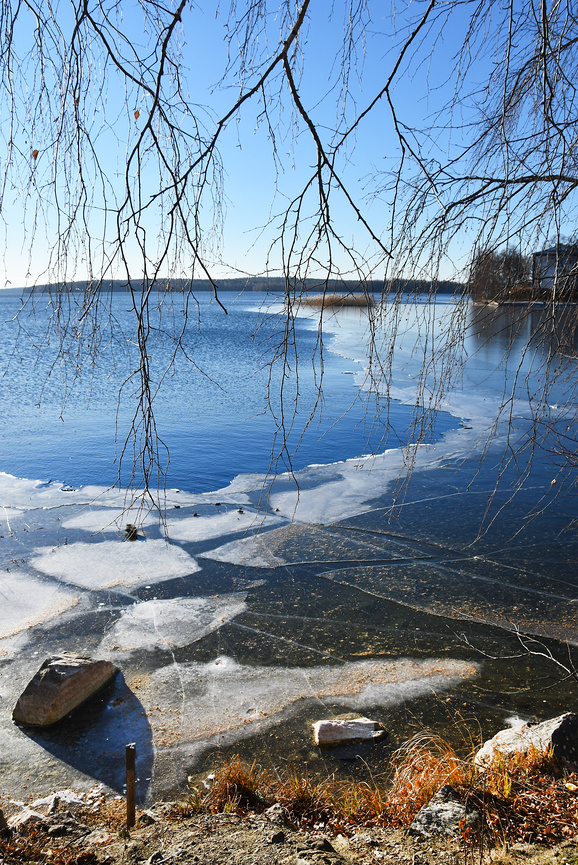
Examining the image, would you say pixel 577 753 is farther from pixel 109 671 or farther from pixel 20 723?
pixel 20 723

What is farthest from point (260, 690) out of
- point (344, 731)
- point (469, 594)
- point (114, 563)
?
point (114, 563)

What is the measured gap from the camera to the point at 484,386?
1789 cm

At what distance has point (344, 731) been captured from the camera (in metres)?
4.00

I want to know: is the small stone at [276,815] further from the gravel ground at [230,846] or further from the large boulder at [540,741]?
the large boulder at [540,741]

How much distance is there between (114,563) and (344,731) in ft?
12.2

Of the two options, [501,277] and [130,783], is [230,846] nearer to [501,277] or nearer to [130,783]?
[130,783]

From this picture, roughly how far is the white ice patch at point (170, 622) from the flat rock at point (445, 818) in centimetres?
278

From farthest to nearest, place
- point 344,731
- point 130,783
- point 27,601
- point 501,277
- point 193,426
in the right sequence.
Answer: point 193,426 < point 27,601 < point 344,731 < point 501,277 < point 130,783

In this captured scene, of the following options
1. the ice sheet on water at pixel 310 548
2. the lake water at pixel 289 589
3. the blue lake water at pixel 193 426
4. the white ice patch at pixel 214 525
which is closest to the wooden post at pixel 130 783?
the lake water at pixel 289 589

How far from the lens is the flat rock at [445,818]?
9.05 ft

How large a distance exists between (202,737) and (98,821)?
3.06ft

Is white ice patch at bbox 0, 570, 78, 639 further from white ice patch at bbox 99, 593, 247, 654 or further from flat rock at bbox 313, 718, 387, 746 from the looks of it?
flat rock at bbox 313, 718, 387, 746

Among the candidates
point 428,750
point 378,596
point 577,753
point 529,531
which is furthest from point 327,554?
point 577,753

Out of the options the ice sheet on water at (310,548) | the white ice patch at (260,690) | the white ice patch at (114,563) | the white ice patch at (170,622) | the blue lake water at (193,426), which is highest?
the blue lake water at (193,426)
